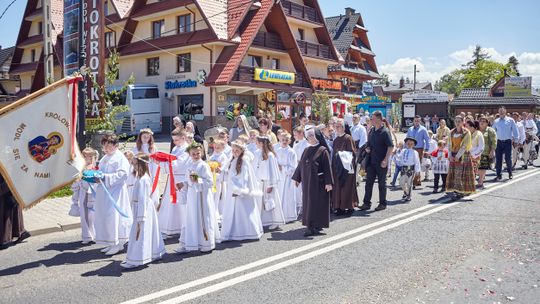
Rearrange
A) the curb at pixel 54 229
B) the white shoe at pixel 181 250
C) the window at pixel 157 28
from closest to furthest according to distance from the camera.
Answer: the white shoe at pixel 181 250 < the curb at pixel 54 229 < the window at pixel 157 28

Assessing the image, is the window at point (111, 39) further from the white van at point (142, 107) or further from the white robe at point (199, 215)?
the white robe at point (199, 215)

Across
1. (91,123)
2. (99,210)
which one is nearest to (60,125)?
(99,210)

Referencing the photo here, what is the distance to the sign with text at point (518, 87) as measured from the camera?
47.6 m

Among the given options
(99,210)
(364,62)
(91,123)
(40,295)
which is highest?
(364,62)

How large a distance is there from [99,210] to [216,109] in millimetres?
22144

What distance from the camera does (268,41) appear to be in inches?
1254

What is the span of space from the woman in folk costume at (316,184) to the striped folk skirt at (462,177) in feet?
14.8

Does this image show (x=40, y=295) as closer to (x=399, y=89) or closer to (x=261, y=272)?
(x=261, y=272)

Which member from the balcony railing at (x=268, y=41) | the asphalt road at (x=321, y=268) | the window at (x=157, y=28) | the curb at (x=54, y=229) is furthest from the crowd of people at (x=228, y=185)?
the window at (x=157, y=28)

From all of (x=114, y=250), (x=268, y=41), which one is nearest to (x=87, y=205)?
(x=114, y=250)

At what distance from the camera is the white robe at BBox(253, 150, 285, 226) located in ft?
27.9

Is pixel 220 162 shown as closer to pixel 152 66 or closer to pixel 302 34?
pixel 152 66

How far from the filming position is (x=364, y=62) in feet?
168

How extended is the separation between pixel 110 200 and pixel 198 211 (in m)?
1.30
